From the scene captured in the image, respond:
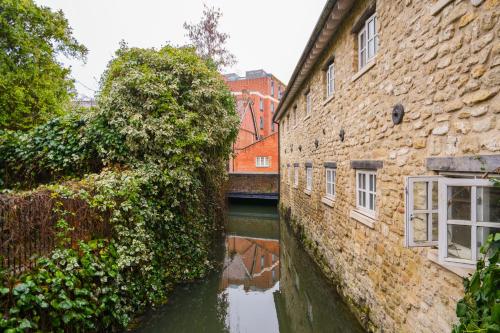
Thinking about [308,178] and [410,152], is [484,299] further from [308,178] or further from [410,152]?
[308,178]

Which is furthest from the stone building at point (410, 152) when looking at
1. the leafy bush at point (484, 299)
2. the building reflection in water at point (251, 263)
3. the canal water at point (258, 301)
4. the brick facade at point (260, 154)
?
the brick facade at point (260, 154)

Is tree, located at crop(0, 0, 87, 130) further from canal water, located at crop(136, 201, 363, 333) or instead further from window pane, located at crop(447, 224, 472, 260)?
window pane, located at crop(447, 224, 472, 260)

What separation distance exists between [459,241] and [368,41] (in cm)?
420

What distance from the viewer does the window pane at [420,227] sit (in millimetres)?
3250

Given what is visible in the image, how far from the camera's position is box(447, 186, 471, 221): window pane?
2.82 m

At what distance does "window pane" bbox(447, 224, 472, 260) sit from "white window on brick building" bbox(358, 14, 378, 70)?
11.1ft

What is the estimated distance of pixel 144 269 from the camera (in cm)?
556

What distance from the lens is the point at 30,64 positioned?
12.9 meters

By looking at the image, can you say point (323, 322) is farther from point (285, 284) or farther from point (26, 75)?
point (26, 75)

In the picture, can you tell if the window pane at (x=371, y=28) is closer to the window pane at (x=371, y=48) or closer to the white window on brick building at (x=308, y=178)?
the window pane at (x=371, y=48)

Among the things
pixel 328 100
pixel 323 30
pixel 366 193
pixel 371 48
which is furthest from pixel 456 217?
pixel 323 30

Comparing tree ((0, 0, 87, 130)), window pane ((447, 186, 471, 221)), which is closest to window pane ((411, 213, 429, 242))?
window pane ((447, 186, 471, 221))

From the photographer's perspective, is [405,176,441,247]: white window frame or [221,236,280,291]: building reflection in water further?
[221,236,280,291]: building reflection in water

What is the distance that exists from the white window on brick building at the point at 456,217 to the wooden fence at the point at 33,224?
471 centimetres
